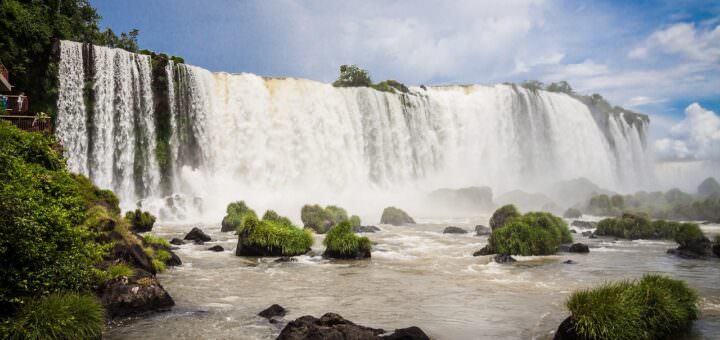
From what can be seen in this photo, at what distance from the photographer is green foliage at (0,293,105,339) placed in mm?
7137

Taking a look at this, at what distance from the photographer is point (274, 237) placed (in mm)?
20141

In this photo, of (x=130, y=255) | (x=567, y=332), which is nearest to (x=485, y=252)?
(x=567, y=332)

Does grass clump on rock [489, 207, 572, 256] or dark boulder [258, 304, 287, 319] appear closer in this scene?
dark boulder [258, 304, 287, 319]

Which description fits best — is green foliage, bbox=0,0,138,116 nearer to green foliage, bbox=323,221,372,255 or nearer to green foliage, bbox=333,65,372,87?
green foliage, bbox=323,221,372,255

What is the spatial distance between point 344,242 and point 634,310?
1249 centimetres

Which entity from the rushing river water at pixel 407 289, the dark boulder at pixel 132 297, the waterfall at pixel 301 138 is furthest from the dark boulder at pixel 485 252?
the waterfall at pixel 301 138

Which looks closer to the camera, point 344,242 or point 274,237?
point 344,242

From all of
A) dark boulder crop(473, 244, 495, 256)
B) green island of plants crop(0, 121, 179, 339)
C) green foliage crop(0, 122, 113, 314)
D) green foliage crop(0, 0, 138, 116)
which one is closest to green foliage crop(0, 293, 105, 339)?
green island of plants crop(0, 121, 179, 339)

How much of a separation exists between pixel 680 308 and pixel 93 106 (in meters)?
39.7

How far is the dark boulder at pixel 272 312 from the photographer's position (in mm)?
10672

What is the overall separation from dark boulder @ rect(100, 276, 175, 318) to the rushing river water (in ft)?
1.36

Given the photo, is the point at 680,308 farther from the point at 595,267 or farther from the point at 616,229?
the point at 616,229

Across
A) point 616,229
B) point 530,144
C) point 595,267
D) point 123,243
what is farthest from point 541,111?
point 123,243

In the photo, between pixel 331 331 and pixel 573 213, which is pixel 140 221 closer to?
pixel 331 331
